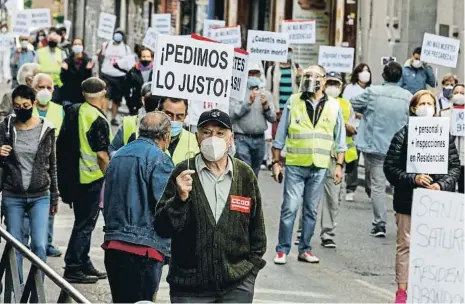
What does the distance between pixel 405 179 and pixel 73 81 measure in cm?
1279

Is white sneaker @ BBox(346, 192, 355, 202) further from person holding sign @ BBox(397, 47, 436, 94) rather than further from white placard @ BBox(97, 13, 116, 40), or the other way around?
white placard @ BBox(97, 13, 116, 40)

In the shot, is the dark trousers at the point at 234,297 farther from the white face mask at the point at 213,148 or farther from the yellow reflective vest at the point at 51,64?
the yellow reflective vest at the point at 51,64

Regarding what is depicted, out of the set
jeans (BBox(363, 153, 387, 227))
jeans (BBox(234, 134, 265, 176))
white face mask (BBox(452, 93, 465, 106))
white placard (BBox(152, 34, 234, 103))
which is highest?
white placard (BBox(152, 34, 234, 103))

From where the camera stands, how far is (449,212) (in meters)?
8.06

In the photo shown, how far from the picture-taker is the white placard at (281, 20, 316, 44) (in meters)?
24.4

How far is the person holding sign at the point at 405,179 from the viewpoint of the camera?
1151 cm

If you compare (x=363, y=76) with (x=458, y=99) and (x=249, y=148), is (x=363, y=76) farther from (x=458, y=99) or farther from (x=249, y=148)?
(x=249, y=148)

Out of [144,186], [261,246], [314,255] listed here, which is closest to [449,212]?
[261,246]

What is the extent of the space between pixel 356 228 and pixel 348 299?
4415 millimetres

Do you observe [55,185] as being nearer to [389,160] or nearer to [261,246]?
[389,160]

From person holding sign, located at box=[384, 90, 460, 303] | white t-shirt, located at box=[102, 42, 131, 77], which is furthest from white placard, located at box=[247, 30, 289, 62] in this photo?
person holding sign, located at box=[384, 90, 460, 303]

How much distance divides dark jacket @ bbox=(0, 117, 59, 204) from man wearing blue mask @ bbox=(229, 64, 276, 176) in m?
5.06

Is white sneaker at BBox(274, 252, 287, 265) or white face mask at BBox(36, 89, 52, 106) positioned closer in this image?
white face mask at BBox(36, 89, 52, 106)

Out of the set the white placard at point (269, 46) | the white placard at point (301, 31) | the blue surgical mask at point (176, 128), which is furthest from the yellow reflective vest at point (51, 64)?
the blue surgical mask at point (176, 128)
